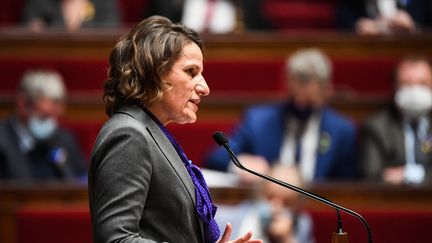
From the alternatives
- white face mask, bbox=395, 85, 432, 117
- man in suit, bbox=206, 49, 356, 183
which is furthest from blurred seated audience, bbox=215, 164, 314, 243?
white face mask, bbox=395, 85, 432, 117

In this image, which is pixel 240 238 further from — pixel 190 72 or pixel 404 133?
Result: pixel 404 133

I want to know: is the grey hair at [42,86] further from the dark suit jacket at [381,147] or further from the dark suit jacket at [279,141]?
the dark suit jacket at [381,147]

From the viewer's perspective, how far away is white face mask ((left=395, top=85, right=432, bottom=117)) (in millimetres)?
2387

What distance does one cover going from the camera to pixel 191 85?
999 millimetres

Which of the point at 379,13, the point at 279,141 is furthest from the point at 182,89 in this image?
the point at 379,13

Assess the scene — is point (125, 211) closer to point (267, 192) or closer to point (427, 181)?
point (267, 192)

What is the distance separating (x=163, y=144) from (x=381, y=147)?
1457 mm

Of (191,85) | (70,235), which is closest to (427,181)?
(70,235)

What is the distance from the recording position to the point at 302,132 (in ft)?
7.63

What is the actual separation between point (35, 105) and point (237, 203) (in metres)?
0.60

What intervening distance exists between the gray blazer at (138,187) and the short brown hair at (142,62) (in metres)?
0.02

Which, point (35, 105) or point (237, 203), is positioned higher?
point (35, 105)

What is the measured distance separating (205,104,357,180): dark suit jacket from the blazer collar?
1.27 metres

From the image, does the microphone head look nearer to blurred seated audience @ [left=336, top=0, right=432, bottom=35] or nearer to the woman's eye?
the woman's eye
